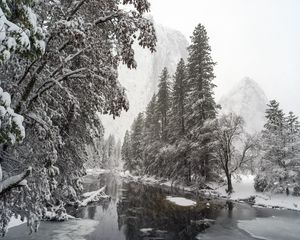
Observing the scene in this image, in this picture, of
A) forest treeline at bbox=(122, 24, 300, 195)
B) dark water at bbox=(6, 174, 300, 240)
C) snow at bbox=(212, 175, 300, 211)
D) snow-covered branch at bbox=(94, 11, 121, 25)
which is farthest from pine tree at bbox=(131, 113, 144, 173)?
snow-covered branch at bbox=(94, 11, 121, 25)

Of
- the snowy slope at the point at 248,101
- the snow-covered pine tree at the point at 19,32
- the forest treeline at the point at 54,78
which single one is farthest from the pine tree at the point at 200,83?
the snowy slope at the point at 248,101

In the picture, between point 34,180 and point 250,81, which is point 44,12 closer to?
point 34,180

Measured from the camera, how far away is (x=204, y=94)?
36.3 m

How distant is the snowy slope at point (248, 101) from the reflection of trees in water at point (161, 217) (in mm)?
115546

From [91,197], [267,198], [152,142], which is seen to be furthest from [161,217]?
[152,142]

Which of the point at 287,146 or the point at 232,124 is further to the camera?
the point at 232,124

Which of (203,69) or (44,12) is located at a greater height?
(203,69)

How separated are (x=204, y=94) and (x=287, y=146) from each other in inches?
440

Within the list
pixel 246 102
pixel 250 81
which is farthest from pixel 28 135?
pixel 250 81

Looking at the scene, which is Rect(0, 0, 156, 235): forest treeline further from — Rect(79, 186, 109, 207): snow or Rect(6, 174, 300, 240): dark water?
Rect(79, 186, 109, 207): snow

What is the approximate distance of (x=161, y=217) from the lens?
19609 millimetres

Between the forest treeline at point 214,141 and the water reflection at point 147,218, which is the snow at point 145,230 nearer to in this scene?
the water reflection at point 147,218

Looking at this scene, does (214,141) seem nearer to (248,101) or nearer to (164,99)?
(164,99)

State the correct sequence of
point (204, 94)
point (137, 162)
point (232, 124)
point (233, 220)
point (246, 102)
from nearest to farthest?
point (233, 220) → point (232, 124) → point (204, 94) → point (137, 162) → point (246, 102)
